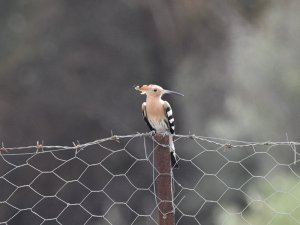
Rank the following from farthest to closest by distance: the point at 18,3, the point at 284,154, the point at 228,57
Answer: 1. the point at 228,57
2. the point at 18,3
3. the point at 284,154

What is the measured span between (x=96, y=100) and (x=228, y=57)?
1844 millimetres

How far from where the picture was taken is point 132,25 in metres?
10.3

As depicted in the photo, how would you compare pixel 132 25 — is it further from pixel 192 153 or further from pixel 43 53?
pixel 192 153

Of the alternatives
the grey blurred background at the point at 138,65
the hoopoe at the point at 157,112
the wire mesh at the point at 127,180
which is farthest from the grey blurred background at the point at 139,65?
the hoopoe at the point at 157,112

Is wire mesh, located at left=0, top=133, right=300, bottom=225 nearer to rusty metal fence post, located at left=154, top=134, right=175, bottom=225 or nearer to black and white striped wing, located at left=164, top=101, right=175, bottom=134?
black and white striped wing, located at left=164, top=101, right=175, bottom=134

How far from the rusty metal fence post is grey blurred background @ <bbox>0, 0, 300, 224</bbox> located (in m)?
7.14

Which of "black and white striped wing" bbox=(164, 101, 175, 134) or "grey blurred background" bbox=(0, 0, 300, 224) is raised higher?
→ "grey blurred background" bbox=(0, 0, 300, 224)

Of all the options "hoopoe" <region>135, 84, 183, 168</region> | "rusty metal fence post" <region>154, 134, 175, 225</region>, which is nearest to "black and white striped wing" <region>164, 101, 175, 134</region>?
"hoopoe" <region>135, 84, 183, 168</region>

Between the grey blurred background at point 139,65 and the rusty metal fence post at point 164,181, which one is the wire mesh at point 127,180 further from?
the rusty metal fence post at point 164,181

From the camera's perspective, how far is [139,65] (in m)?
10.2

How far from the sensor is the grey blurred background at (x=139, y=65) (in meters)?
9.73

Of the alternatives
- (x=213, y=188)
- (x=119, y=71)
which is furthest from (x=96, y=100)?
(x=213, y=188)

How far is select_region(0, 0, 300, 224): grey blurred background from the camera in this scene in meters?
9.73

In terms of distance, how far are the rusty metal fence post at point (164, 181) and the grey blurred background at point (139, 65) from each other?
714cm
